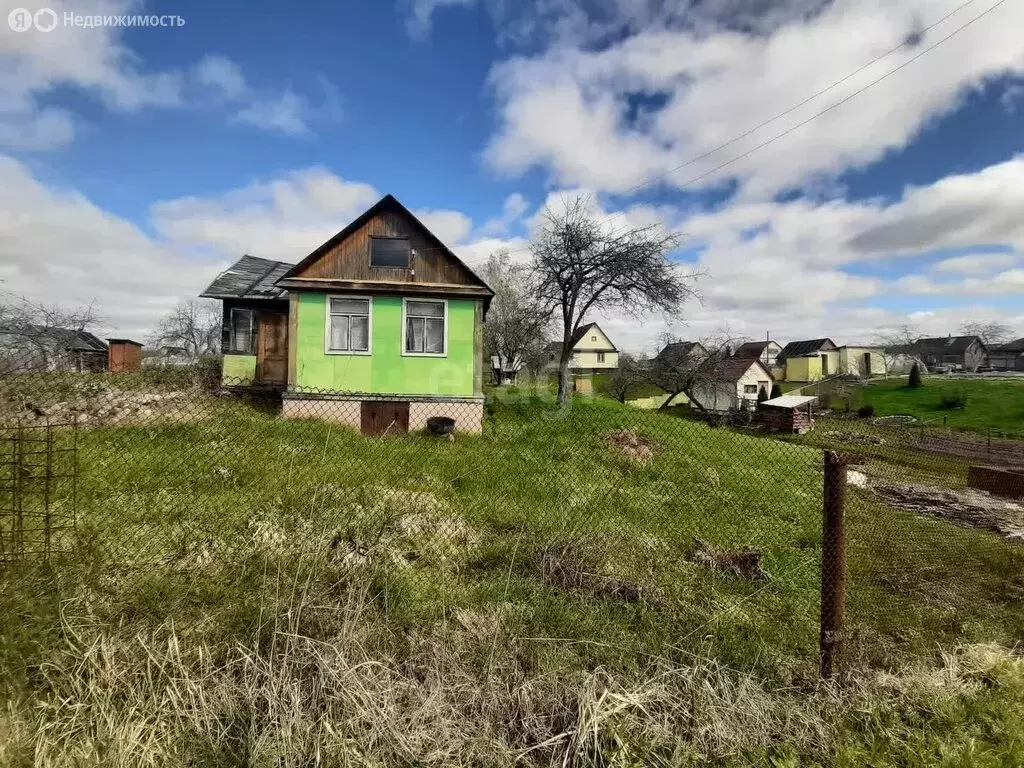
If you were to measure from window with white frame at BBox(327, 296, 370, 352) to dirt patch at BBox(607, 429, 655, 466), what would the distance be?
6726 millimetres

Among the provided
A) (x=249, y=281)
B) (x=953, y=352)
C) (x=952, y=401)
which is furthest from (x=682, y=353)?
(x=953, y=352)

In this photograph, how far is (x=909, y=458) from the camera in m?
13.0

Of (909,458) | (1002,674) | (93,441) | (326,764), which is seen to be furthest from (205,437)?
(909,458)

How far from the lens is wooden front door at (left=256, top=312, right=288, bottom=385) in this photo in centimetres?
1499

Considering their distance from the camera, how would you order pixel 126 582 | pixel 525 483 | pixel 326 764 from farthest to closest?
pixel 525 483
pixel 126 582
pixel 326 764

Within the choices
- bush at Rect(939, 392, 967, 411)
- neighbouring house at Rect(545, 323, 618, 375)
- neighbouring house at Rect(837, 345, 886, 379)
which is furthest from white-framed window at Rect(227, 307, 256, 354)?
neighbouring house at Rect(837, 345, 886, 379)

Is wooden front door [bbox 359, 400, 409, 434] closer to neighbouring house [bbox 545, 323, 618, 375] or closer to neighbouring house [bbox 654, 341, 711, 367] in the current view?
neighbouring house [bbox 654, 341, 711, 367]

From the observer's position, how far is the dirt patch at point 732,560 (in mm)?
5281

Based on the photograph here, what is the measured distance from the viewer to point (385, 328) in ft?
43.0

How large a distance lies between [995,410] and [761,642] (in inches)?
1611

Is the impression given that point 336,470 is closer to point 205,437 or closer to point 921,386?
point 205,437

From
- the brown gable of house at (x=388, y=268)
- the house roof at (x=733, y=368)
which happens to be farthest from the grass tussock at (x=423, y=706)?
the house roof at (x=733, y=368)

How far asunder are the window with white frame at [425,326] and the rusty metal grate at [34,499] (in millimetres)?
7120

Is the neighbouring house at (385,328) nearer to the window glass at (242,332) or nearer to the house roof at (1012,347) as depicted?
the window glass at (242,332)
